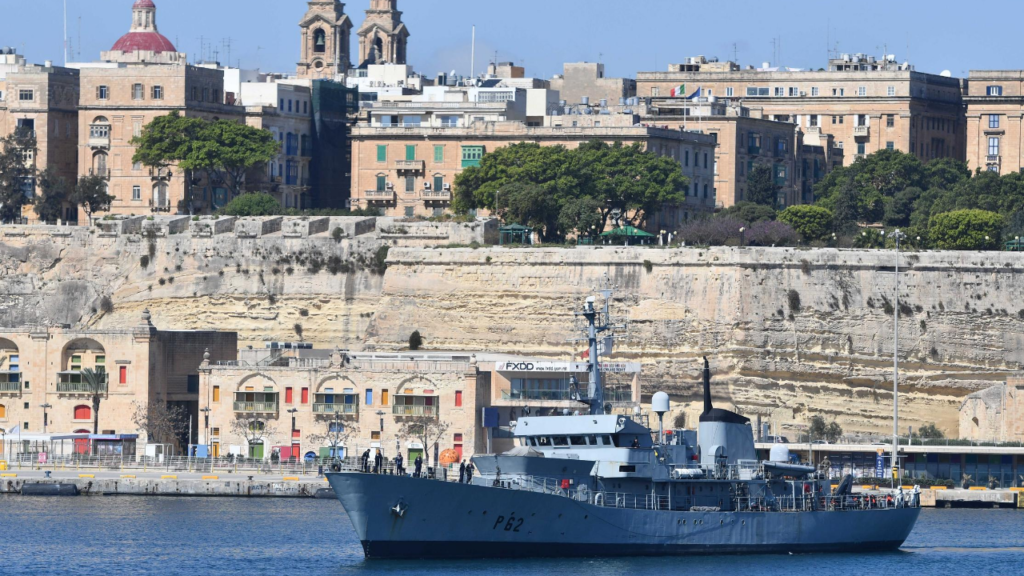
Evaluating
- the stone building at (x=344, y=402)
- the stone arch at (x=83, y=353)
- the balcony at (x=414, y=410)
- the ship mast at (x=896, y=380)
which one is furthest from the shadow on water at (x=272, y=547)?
the stone arch at (x=83, y=353)

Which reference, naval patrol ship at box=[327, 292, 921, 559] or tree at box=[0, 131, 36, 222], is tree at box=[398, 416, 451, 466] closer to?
naval patrol ship at box=[327, 292, 921, 559]

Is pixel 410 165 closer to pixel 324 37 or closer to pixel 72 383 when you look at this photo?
pixel 72 383

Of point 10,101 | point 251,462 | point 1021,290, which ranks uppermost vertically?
point 10,101

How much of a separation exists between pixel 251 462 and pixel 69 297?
24.7 m

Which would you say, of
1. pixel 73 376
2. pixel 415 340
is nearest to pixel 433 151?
pixel 415 340

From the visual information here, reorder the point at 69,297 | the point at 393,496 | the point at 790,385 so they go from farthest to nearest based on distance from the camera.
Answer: the point at 69,297 → the point at 790,385 → the point at 393,496

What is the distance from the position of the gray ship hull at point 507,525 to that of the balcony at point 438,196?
49.8 metres

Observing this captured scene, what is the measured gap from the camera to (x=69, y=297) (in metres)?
109

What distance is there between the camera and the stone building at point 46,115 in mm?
Result: 121625

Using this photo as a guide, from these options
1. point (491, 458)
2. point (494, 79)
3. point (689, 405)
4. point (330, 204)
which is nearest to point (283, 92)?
point (330, 204)

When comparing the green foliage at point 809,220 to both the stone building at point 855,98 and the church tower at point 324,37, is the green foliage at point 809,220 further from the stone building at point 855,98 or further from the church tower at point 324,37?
the church tower at point 324,37

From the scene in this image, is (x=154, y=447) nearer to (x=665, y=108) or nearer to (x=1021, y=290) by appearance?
(x=1021, y=290)

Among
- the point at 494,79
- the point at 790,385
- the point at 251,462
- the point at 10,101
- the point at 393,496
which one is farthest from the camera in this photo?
the point at 494,79

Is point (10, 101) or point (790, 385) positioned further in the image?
point (10, 101)
